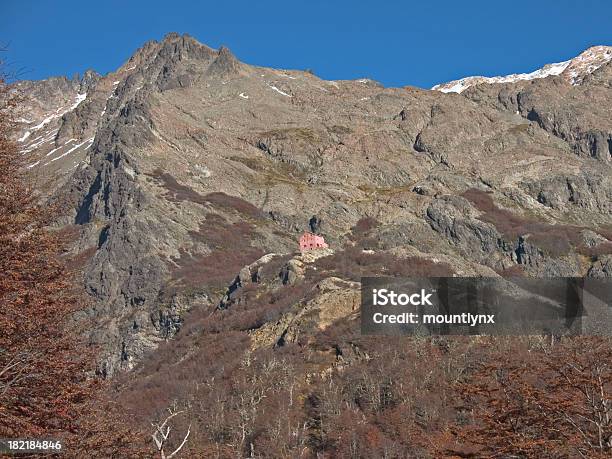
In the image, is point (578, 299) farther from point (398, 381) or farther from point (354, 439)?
point (354, 439)

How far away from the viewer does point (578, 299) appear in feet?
472

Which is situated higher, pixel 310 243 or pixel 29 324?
pixel 310 243

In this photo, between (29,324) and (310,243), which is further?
(310,243)

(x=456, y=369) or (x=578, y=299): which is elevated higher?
(x=578, y=299)

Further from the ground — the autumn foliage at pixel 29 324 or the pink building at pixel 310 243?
the pink building at pixel 310 243

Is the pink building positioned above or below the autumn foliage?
above

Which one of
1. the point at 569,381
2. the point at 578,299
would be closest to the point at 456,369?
the point at 578,299

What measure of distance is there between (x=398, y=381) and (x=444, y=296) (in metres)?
41.2

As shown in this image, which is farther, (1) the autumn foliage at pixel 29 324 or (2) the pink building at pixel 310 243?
(2) the pink building at pixel 310 243

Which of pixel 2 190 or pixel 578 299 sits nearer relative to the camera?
pixel 2 190

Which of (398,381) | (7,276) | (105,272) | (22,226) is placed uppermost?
(105,272)

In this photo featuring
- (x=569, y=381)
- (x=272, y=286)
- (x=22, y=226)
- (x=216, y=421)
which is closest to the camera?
(x=569, y=381)

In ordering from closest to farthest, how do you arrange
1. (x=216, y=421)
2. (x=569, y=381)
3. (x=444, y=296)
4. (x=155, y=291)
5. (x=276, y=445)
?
(x=569, y=381), (x=276, y=445), (x=216, y=421), (x=444, y=296), (x=155, y=291)

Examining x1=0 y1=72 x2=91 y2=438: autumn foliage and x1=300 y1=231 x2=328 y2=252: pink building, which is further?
x1=300 y1=231 x2=328 y2=252: pink building
